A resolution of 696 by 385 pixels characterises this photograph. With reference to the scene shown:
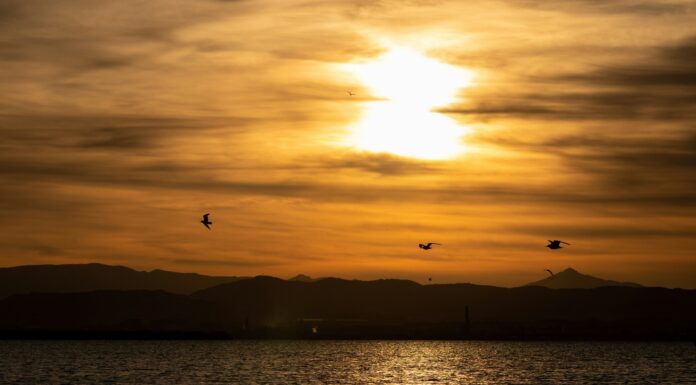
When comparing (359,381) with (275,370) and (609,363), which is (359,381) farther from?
(609,363)

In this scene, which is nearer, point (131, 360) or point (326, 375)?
point (326, 375)

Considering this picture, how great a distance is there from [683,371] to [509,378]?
3579 centimetres

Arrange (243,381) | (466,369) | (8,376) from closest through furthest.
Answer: (243,381)
(8,376)
(466,369)

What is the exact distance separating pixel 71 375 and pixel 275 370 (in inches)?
1159

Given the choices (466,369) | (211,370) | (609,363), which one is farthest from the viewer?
(609,363)

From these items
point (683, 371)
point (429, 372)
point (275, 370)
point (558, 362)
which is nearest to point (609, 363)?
point (558, 362)

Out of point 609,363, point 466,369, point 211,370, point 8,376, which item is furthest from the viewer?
point 609,363

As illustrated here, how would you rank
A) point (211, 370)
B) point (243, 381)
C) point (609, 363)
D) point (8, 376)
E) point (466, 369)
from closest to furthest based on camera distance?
point (243, 381) → point (8, 376) → point (211, 370) → point (466, 369) → point (609, 363)

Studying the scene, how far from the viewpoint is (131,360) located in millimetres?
187125

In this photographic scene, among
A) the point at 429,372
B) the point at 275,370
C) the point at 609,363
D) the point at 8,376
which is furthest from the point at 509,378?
the point at 8,376

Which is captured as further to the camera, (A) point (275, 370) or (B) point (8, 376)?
(A) point (275, 370)

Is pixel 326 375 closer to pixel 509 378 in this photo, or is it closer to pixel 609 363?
pixel 509 378

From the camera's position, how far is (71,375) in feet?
457

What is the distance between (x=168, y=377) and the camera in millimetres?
135250
